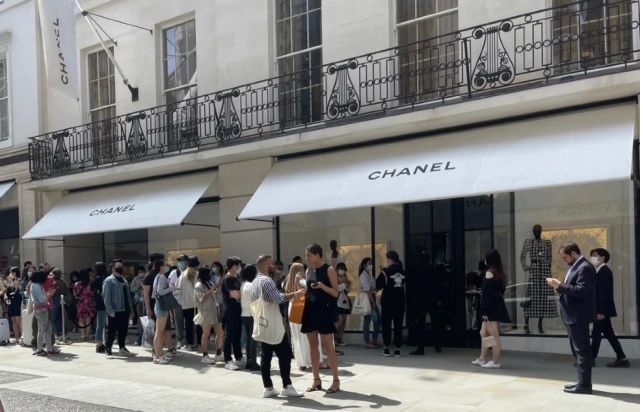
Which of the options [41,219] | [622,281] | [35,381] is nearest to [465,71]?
[622,281]

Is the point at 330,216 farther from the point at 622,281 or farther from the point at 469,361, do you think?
the point at 622,281

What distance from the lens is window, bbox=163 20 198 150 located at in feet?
48.9

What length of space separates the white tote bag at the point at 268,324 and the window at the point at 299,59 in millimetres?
5449

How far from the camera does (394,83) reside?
12.1 meters

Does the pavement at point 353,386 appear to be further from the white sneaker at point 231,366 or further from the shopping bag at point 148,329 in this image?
the shopping bag at point 148,329

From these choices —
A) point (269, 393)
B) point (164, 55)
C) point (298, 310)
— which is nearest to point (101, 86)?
point (164, 55)

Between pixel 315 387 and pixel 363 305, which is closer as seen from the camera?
pixel 315 387

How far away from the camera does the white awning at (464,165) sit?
9234 mm

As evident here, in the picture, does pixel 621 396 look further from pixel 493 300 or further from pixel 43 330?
pixel 43 330

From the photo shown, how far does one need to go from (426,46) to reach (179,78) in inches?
263

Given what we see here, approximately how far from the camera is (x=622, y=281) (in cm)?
1052

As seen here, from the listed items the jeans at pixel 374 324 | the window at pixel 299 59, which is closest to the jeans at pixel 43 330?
the window at pixel 299 59

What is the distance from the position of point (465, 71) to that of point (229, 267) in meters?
4.98

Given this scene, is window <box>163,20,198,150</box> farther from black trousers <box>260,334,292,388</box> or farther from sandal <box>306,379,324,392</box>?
sandal <box>306,379,324,392</box>
